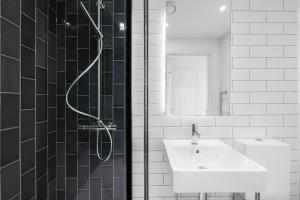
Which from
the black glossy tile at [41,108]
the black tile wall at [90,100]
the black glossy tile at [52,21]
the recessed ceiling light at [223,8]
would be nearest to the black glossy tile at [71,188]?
the black tile wall at [90,100]

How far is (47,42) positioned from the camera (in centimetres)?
149

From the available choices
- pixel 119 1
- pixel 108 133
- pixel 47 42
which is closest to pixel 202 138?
pixel 108 133

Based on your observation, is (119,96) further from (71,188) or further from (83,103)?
(71,188)

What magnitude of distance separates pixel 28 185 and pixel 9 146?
326mm

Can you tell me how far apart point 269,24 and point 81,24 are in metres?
1.57

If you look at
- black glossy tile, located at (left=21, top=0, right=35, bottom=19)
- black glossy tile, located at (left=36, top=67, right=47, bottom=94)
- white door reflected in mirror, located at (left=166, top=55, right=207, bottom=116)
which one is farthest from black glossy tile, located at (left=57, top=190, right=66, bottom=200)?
black glossy tile, located at (left=21, top=0, right=35, bottom=19)

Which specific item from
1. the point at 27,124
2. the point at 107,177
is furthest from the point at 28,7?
the point at 107,177

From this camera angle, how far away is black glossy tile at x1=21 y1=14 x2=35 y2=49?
1243 millimetres

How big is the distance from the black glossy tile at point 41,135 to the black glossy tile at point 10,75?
1.09 ft

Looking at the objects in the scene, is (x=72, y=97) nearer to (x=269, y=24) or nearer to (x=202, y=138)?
(x=202, y=138)

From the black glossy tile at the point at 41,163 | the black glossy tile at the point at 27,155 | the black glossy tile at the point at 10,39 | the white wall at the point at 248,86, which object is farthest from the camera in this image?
the white wall at the point at 248,86

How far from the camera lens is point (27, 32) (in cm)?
129

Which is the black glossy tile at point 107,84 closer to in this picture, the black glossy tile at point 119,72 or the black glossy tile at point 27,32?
the black glossy tile at point 119,72

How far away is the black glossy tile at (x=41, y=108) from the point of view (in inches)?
55.1
